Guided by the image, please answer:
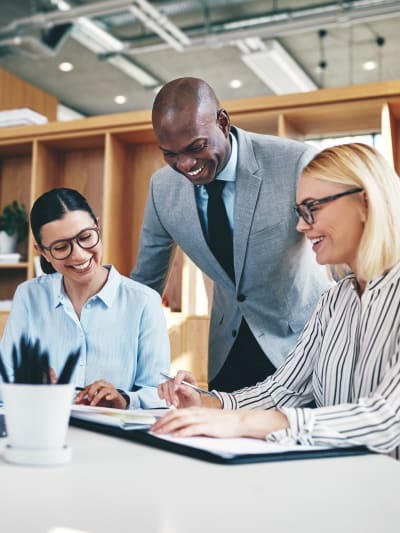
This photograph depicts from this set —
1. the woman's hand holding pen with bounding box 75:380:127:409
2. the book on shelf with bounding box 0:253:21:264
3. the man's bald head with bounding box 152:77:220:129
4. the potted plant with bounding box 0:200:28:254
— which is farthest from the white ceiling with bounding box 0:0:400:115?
the woman's hand holding pen with bounding box 75:380:127:409

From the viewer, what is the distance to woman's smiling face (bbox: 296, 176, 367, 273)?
1371 mm

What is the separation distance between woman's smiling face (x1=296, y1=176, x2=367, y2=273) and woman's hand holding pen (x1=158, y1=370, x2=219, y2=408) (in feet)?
1.22

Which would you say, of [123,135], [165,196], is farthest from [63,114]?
[165,196]

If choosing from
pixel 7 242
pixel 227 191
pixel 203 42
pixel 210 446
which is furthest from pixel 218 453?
pixel 203 42

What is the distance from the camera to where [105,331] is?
1.92 metres

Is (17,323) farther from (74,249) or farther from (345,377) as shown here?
(345,377)

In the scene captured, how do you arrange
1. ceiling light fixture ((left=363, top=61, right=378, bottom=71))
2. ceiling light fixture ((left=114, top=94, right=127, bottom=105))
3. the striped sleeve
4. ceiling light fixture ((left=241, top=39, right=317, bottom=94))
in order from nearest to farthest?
the striped sleeve < ceiling light fixture ((left=241, top=39, right=317, bottom=94)) < ceiling light fixture ((left=363, top=61, right=378, bottom=71)) < ceiling light fixture ((left=114, top=94, right=127, bottom=105))

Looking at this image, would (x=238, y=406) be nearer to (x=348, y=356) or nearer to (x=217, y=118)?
(x=348, y=356)

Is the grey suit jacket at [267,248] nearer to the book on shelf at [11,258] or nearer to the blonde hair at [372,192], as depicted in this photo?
the blonde hair at [372,192]

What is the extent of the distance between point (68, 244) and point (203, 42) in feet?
15.0

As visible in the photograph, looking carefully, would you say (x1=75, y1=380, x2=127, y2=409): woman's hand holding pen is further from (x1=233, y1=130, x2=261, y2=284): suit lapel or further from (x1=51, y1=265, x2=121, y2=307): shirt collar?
(x1=233, y1=130, x2=261, y2=284): suit lapel

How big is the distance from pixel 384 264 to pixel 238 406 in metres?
0.43

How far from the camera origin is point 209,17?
634cm

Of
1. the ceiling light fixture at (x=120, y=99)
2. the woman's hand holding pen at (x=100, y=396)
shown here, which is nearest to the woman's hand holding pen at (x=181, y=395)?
the woman's hand holding pen at (x=100, y=396)
